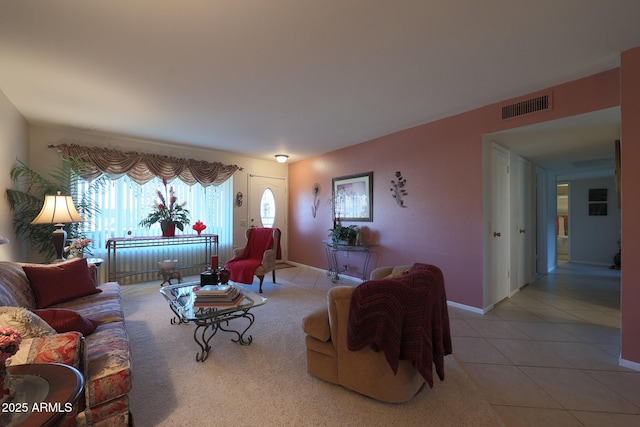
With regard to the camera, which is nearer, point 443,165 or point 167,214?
point 443,165

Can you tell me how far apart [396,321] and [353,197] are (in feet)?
11.4

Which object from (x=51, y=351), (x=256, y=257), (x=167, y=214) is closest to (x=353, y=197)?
(x=256, y=257)

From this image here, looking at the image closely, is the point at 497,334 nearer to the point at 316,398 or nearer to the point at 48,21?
the point at 316,398

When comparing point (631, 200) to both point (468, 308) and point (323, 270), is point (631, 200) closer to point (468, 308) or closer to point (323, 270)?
point (468, 308)

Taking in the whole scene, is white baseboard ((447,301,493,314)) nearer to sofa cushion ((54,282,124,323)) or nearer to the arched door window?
sofa cushion ((54,282,124,323))

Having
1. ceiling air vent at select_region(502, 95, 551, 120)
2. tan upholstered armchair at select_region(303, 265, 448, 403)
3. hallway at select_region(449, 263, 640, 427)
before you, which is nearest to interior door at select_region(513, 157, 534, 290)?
hallway at select_region(449, 263, 640, 427)

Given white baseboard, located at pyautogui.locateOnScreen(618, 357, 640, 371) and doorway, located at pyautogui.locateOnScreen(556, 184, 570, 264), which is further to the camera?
doorway, located at pyautogui.locateOnScreen(556, 184, 570, 264)

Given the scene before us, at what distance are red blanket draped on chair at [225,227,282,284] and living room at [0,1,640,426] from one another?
1433 millimetres

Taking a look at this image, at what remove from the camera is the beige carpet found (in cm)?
159

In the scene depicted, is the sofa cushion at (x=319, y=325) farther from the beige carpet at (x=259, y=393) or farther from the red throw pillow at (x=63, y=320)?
the red throw pillow at (x=63, y=320)

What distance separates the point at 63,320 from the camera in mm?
1592

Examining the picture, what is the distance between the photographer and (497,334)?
273cm

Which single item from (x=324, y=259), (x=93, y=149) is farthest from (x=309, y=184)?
(x=93, y=149)

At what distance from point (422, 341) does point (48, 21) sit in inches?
125
